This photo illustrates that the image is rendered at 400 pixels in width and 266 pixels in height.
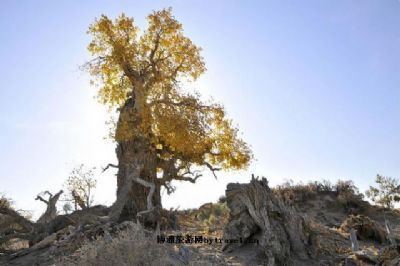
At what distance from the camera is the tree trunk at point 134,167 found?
64.1ft

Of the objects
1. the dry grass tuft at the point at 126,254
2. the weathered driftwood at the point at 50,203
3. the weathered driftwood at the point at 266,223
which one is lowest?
the dry grass tuft at the point at 126,254

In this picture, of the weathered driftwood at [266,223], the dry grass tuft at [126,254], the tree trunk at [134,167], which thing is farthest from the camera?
the tree trunk at [134,167]

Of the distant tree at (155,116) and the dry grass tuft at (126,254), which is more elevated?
the distant tree at (155,116)

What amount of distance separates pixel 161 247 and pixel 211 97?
1257 cm

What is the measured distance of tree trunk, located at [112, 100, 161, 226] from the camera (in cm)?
1953

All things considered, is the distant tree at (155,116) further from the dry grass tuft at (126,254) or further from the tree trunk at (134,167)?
the dry grass tuft at (126,254)

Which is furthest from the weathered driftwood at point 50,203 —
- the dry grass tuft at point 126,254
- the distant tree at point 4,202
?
the dry grass tuft at point 126,254

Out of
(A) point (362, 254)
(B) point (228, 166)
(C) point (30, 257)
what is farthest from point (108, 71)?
(A) point (362, 254)

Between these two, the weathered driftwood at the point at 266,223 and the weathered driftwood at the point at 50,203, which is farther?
the weathered driftwood at the point at 50,203

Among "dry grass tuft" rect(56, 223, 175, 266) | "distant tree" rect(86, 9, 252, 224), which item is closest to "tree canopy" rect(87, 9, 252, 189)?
"distant tree" rect(86, 9, 252, 224)

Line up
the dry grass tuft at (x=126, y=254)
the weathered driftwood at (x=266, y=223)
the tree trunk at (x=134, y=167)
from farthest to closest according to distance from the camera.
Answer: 1. the tree trunk at (x=134, y=167)
2. the weathered driftwood at (x=266, y=223)
3. the dry grass tuft at (x=126, y=254)

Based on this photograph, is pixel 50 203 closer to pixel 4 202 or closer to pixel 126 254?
pixel 4 202

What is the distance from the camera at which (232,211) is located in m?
13.6

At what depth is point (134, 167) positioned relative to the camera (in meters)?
19.6
